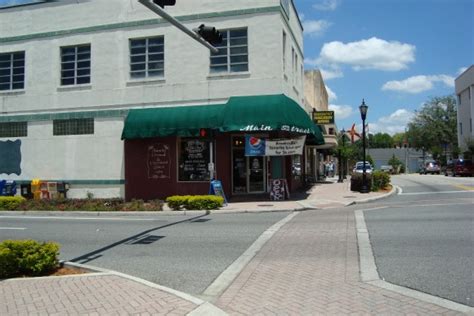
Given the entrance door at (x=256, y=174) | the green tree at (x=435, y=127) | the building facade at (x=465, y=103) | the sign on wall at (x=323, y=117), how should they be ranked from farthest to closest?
the green tree at (x=435, y=127) → the building facade at (x=465, y=103) → the sign on wall at (x=323, y=117) → the entrance door at (x=256, y=174)

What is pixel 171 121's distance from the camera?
20.2 metres

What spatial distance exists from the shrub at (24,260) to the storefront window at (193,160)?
13636 millimetres

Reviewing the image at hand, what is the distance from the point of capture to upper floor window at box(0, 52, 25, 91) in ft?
79.9

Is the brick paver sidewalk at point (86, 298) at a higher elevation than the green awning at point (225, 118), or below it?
below

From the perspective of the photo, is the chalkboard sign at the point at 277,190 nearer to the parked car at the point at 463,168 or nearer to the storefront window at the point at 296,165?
the storefront window at the point at 296,165

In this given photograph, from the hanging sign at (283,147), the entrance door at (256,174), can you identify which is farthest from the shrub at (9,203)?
the hanging sign at (283,147)

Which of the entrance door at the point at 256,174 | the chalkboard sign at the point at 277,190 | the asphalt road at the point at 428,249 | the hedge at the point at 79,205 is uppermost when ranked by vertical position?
the entrance door at the point at 256,174

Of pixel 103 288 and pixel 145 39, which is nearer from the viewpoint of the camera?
pixel 103 288

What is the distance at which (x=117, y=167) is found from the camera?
73.2ft

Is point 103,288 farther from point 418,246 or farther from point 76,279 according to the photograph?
point 418,246

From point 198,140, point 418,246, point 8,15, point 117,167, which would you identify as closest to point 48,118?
point 117,167

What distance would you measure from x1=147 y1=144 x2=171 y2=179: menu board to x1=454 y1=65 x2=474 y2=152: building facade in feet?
148

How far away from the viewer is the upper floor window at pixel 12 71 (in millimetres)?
24359

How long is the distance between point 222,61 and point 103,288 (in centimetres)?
1582
